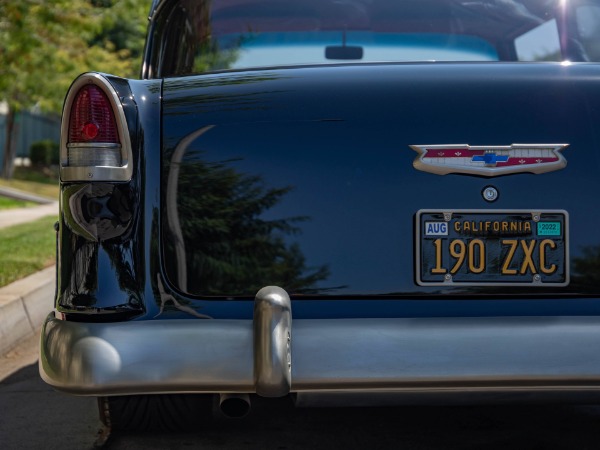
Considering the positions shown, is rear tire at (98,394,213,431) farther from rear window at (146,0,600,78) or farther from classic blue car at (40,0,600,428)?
rear window at (146,0,600,78)

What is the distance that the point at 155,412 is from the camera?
11.3 ft

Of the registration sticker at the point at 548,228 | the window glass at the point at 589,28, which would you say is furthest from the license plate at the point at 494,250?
the window glass at the point at 589,28

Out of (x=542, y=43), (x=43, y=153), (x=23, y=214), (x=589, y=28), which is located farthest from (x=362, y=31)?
(x=43, y=153)

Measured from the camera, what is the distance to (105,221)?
299 cm

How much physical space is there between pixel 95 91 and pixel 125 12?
14.5 m

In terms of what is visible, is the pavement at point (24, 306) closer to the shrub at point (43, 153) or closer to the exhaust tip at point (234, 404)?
the exhaust tip at point (234, 404)

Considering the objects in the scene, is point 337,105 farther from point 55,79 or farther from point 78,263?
point 55,79

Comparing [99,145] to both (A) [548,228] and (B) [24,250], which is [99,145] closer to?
(A) [548,228]

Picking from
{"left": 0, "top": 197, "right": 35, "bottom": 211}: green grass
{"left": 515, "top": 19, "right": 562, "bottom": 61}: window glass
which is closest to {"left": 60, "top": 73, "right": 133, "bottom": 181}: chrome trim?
{"left": 515, "top": 19, "right": 562, "bottom": 61}: window glass

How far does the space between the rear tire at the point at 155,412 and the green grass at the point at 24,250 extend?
12.2 feet

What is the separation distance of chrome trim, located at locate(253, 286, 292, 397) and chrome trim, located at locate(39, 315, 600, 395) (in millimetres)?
28

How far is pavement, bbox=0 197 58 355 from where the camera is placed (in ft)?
19.8

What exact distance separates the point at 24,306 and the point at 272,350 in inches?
163

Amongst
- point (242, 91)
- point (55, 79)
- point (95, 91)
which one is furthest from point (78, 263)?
point (55, 79)
